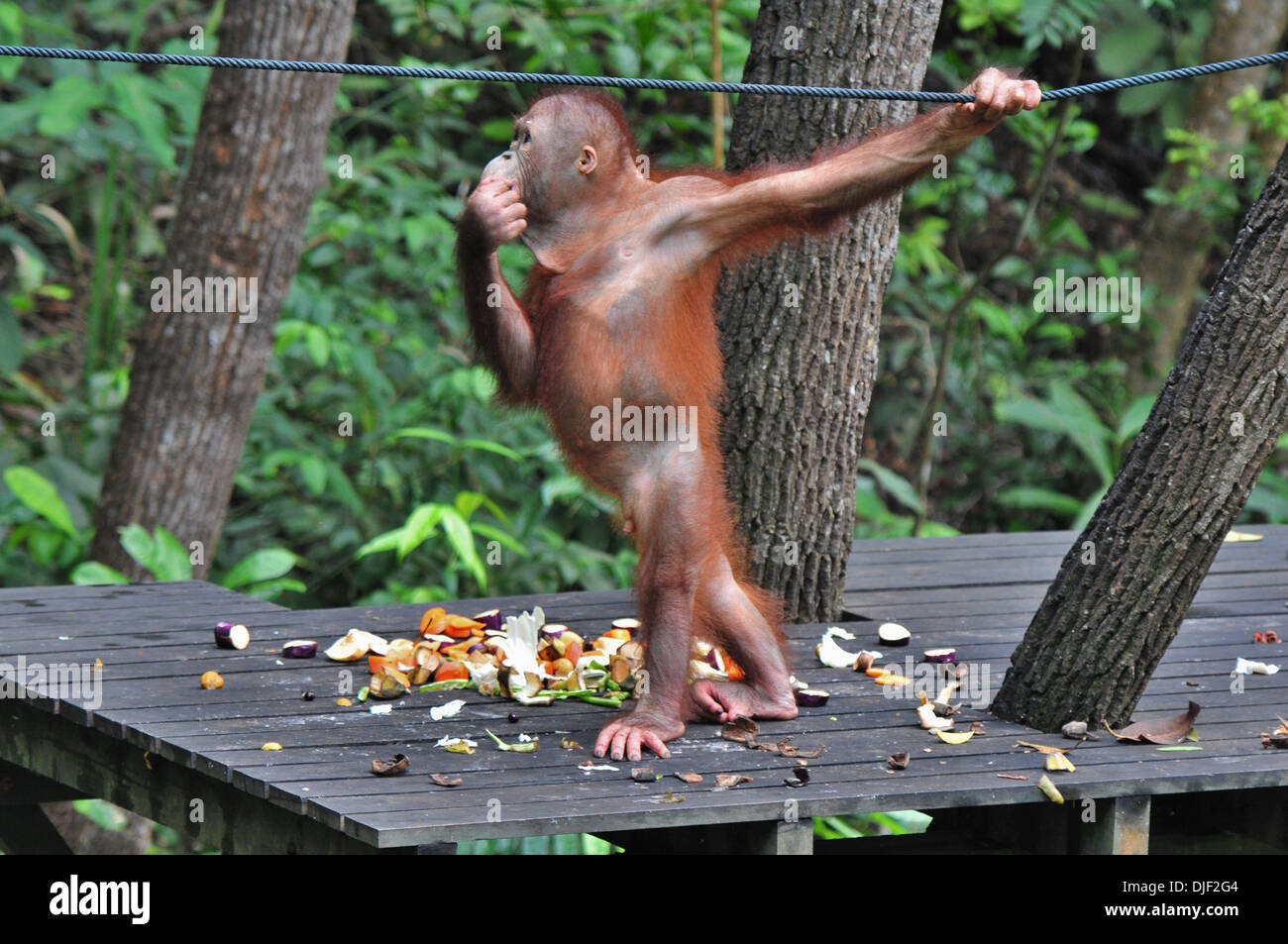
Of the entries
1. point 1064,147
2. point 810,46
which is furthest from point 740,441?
point 1064,147

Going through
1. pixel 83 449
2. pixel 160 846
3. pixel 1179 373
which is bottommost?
pixel 160 846

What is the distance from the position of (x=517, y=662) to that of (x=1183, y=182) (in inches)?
242

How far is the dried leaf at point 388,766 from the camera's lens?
9.82ft

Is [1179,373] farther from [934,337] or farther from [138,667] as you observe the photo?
[934,337]

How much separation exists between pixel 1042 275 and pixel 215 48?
455 centimetres

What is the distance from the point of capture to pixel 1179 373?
3367 millimetres

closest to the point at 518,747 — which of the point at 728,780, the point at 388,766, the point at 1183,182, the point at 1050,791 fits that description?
the point at 388,766

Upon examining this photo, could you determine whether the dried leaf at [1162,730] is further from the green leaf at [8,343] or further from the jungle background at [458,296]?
the green leaf at [8,343]

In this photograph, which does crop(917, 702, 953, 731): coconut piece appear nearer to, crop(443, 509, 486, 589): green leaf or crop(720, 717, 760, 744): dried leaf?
crop(720, 717, 760, 744): dried leaf

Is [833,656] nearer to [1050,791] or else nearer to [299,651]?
[1050,791]

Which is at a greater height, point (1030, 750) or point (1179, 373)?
point (1179, 373)

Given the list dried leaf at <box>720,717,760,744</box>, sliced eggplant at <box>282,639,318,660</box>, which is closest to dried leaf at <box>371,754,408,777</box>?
dried leaf at <box>720,717,760,744</box>

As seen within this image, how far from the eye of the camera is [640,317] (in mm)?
3377

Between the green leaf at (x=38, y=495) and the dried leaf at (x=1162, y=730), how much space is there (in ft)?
12.8
